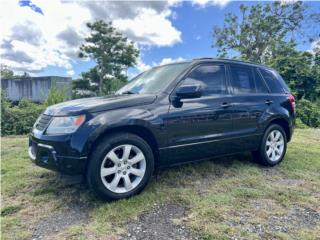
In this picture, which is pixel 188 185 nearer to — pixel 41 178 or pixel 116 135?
pixel 116 135

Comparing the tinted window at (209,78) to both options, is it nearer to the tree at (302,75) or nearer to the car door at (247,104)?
the car door at (247,104)

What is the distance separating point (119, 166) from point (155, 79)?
145cm

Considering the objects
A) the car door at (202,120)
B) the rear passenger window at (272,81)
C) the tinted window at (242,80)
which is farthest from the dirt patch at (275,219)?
the rear passenger window at (272,81)

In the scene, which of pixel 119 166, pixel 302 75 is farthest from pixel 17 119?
pixel 302 75

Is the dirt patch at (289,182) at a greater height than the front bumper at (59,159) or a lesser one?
lesser

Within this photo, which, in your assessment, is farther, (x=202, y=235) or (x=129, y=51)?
(x=129, y=51)

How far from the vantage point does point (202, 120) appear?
3686 millimetres

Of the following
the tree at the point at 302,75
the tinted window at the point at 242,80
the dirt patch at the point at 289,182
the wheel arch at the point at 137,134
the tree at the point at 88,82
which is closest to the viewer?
the wheel arch at the point at 137,134

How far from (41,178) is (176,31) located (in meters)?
11.7

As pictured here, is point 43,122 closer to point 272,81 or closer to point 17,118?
point 272,81

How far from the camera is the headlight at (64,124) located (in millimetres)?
2914

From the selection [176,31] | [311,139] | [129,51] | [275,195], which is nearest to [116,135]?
[275,195]

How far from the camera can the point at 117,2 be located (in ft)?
29.2

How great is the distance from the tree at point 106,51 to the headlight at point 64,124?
19.6 m
